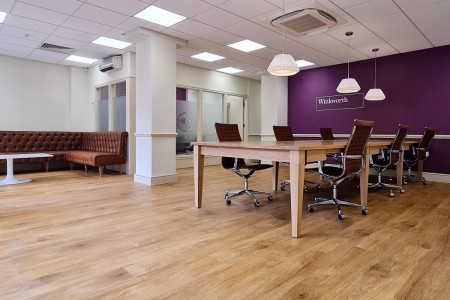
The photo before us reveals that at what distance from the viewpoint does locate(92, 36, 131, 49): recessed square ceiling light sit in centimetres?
551

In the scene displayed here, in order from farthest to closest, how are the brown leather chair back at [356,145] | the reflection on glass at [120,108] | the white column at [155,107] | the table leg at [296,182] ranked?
1. the reflection on glass at [120,108]
2. the white column at [155,107]
3. the brown leather chair back at [356,145]
4. the table leg at [296,182]

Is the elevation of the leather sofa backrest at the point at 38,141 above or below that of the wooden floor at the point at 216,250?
above

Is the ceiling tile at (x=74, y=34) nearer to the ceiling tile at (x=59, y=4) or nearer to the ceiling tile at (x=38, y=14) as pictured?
the ceiling tile at (x=38, y=14)

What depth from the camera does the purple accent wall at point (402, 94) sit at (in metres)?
5.70

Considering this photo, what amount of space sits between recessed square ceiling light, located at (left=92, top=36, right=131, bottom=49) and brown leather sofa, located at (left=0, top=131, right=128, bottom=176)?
178 centimetres

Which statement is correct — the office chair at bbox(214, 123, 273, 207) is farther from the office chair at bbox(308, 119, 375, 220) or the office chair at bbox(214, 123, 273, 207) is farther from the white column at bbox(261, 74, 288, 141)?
the white column at bbox(261, 74, 288, 141)

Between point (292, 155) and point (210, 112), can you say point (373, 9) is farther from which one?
point (210, 112)

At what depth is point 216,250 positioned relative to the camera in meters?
2.18

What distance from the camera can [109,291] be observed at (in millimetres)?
1591

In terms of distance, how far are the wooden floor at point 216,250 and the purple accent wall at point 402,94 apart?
258 centimetres

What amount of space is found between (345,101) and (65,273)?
690 cm

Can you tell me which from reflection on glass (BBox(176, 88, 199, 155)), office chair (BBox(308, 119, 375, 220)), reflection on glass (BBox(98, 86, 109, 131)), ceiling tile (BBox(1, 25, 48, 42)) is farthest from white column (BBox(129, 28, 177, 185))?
office chair (BBox(308, 119, 375, 220))

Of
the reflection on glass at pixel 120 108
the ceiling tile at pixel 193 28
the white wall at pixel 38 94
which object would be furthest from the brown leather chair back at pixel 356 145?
the white wall at pixel 38 94

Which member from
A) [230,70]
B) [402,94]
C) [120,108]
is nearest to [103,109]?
[120,108]
